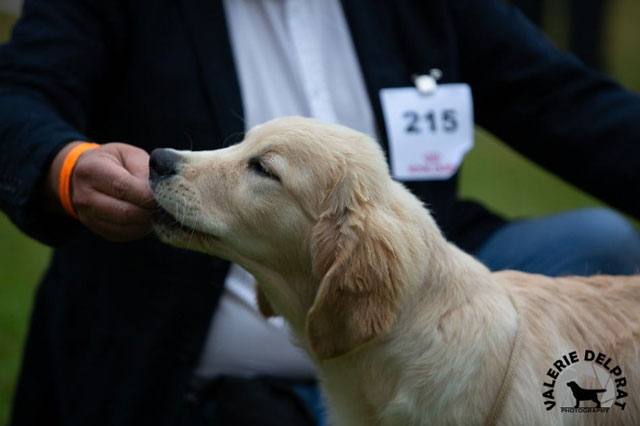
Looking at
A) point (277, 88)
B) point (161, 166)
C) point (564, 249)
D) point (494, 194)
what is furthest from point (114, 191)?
point (494, 194)

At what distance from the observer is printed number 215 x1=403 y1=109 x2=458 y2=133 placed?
2.41m

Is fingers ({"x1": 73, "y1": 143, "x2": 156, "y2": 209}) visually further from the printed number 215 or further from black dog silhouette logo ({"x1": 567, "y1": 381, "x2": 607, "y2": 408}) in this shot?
black dog silhouette logo ({"x1": 567, "y1": 381, "x2": 607, "y2": 408})

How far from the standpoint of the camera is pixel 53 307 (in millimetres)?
2518

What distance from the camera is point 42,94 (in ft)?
7.25

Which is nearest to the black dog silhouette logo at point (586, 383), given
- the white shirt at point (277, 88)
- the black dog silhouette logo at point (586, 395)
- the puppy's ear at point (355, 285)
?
the black dog silhouette logo at point (586, 395)

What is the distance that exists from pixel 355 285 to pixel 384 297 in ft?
0.22

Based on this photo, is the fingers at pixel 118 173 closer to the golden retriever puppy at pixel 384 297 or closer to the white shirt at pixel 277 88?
the golden retriever puppy at pixel 384 297

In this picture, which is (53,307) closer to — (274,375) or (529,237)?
(274,375)

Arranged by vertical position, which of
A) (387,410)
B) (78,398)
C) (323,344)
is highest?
(323,344)

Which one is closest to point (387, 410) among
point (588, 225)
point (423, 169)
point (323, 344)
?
point (323, 344)

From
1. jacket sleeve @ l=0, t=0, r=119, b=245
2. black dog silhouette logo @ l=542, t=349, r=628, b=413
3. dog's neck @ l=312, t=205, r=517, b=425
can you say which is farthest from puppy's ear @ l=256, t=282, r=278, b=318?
black dog silhouette logo @ l=542, t=349, r=628, b=413

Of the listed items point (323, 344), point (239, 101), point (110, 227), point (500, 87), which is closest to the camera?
point (323, 344)

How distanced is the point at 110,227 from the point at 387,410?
0.75 meters

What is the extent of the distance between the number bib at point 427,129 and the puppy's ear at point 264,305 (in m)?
0.60
